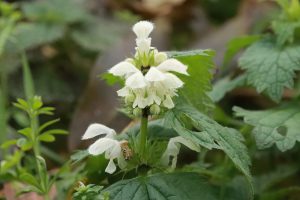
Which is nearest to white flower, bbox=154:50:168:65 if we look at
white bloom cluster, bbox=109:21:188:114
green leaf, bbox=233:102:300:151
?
white bloom cluster, bbox=109:21:188:114

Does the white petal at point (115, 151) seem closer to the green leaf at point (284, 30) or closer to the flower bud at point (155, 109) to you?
the flower bud at point (155, 109)

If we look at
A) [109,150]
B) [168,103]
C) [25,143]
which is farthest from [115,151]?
[25,143]

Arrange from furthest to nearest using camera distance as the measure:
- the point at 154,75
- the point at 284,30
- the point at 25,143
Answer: the point at 284,30 < the point at 25,143 < the point at 154,75

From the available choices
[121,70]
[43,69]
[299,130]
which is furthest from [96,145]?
[43,69]

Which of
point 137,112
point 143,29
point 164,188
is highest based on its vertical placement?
point 143,29

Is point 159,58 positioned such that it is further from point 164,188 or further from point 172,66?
point 164,188

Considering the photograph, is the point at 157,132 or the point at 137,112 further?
the point at 157,132

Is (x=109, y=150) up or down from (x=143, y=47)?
down
